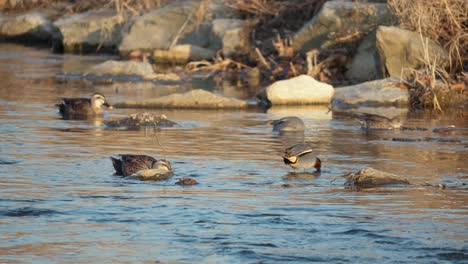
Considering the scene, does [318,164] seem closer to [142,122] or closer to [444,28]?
[142,122]

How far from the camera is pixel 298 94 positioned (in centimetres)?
1894

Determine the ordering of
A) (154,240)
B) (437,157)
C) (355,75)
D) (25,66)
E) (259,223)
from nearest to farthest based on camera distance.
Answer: (154,240)
(259,223)
(437,157)
(355,75)
(25,66)

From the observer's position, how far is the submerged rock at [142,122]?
1539cm

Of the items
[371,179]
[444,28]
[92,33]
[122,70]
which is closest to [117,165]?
[371,179]

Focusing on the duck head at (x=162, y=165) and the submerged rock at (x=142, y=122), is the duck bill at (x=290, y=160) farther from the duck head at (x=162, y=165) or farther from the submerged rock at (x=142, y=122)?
the submerged rock at (x=142, y=122)

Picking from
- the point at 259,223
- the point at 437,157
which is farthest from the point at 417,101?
the point at 259,223

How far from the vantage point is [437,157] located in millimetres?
12742

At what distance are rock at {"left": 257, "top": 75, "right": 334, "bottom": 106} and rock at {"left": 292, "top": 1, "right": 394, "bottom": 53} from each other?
5053mm

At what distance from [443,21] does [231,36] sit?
6877 mm

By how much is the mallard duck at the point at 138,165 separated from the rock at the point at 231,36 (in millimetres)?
15777

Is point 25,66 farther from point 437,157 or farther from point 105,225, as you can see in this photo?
point 105,225

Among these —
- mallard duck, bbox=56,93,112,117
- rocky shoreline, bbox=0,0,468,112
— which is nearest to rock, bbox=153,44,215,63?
rocky shoreline, bbox=0,0,468,112

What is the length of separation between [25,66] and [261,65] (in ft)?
18.2

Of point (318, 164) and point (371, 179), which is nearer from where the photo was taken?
point (371, 179)
